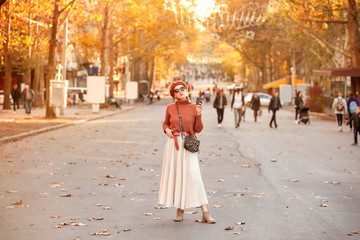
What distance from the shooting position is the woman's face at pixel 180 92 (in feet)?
27.5

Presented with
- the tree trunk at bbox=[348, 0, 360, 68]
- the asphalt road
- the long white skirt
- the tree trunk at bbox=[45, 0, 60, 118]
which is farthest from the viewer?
the tree trunk at bbox=[348, 0, 360, 68]

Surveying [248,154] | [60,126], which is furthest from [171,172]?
[60,126]

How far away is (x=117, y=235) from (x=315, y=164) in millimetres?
8771

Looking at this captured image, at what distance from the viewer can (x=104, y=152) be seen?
1817 centimetres

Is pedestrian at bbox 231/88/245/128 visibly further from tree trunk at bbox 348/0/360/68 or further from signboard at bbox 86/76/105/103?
signboard at bbox 86/76/105/103

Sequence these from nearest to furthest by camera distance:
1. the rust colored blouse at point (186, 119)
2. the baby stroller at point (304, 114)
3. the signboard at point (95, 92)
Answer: the rust colored blouse at point (186, 119) → the baby stroller at point (304, 114) → the signboard at point (95, 92)

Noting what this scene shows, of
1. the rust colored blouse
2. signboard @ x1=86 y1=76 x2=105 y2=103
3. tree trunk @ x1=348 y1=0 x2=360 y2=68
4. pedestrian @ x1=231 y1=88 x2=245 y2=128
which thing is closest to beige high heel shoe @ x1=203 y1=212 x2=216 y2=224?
the rust colored blouse

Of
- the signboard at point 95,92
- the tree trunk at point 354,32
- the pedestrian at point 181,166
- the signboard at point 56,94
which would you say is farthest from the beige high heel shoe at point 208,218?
the signboard at point 95,92

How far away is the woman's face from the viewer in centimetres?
839

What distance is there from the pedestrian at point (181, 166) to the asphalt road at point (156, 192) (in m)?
0.28

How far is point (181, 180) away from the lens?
8.32 meters

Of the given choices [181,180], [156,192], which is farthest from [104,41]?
[181,180]

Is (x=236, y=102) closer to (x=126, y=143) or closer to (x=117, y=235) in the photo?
(x=126, y=143)

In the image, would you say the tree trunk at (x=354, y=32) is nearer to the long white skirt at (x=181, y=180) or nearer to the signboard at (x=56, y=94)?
the signboard at (x=56, y=94)
